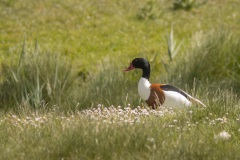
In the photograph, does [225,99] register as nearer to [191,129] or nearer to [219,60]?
[191,129]

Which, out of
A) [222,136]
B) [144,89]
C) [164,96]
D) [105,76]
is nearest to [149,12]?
[105,76]

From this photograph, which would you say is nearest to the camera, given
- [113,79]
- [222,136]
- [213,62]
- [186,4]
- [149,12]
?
[222,136]

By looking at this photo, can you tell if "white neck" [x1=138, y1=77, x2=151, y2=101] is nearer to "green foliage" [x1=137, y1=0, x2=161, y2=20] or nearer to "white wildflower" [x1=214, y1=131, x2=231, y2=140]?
"white wildflower" [x1=214, y1=131, x2=231, y2=140]

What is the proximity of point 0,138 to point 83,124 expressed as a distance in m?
0.85

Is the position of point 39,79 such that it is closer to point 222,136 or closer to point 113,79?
point 113,79

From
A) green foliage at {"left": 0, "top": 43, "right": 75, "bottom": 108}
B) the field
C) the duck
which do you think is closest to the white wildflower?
the field

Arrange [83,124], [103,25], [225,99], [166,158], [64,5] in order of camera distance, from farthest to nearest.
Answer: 1. [64,5]
2. [103,25]
3. [225,99]
4. [83,124]
5. [166,158]

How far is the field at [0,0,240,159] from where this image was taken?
19.5ft

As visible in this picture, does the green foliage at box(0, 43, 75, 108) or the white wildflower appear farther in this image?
the green foliage at box(0, 43, 75, 108)

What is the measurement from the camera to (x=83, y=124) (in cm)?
621

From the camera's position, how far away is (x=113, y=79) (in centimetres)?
1155

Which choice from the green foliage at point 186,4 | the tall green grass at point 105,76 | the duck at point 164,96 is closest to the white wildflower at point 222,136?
the duck at point 164,96

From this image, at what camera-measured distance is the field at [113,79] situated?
5953 mm

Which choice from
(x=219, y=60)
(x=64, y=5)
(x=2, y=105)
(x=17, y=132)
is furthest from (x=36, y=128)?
(x=64, y=5)
